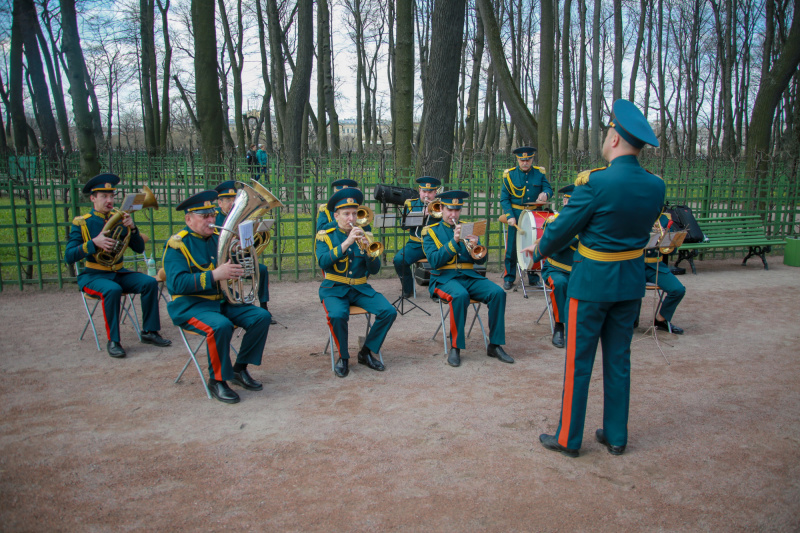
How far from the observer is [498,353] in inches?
224

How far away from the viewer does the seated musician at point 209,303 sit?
447cm

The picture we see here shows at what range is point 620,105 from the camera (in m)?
3.51

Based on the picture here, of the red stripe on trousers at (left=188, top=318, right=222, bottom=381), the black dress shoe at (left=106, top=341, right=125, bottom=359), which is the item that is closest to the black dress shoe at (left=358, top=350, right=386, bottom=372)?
the red stripe on trousers at (left=188, top=318, right=222, bottom=381)

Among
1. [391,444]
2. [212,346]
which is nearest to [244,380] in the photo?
[212,346]

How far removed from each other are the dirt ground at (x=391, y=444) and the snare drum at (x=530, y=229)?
62.7 inches

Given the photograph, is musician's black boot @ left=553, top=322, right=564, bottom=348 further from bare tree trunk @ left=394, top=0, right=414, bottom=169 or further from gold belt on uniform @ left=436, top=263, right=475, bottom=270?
bare tree trunk @ left=394, top=0, right=414, bottom=169

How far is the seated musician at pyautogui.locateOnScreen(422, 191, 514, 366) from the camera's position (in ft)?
18.1

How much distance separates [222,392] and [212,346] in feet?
1.30

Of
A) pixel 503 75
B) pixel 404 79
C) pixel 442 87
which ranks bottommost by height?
pixel 442 87

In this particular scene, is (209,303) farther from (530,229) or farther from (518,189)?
(518,189)

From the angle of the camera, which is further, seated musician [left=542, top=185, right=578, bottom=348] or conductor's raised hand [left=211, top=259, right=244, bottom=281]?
seated musician [left=542, top=185, right=578, bottom=348]

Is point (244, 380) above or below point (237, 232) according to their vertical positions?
below

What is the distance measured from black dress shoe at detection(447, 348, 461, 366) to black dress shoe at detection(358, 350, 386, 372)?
68cm

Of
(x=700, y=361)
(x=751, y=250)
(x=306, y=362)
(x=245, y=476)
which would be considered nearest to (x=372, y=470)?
(x=245, y=476)
